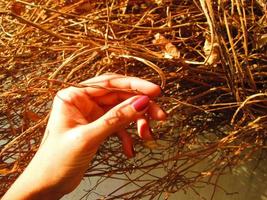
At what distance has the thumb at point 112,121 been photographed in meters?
0.42

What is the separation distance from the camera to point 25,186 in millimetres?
446

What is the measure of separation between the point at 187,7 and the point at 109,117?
19 cm

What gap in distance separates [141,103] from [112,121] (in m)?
0.04

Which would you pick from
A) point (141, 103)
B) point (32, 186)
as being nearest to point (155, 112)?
point (141, 103)

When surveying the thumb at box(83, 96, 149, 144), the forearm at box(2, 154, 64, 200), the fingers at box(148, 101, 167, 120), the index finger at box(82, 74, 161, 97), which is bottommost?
the forearm at box(2, 154, 64, 200)

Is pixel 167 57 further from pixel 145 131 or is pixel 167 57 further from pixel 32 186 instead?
pixel 32 186

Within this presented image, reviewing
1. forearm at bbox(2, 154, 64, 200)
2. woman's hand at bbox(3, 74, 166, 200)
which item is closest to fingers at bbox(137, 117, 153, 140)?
woman's hand at bbox(3, 74, 166, 200)

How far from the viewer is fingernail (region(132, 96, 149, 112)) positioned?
16.8 inches

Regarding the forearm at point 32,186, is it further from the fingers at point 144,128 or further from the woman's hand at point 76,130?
the fingers at point 144,128

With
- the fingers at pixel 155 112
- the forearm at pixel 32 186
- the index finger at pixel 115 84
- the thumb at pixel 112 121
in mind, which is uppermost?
the index finger at pixel 115 84

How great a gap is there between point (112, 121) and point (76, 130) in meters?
0.04

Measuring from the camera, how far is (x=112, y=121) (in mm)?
419

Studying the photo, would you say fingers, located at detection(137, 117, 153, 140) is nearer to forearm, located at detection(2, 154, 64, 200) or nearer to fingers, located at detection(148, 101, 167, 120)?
fingers, located at detection(148, 101, 167, 120)

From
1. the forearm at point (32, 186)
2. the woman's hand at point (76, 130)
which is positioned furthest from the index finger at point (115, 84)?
the forearm at point (32, 186)
